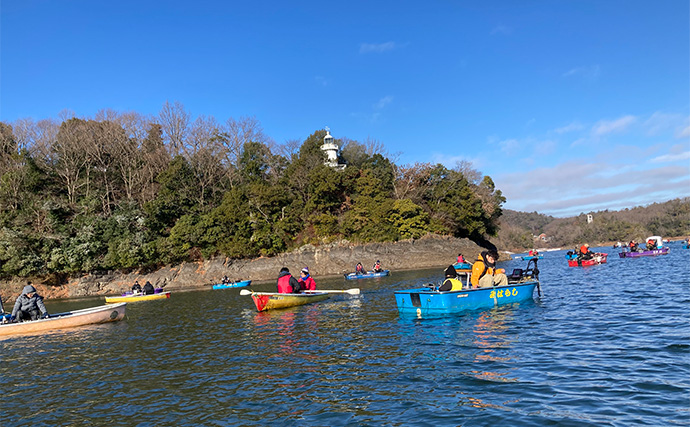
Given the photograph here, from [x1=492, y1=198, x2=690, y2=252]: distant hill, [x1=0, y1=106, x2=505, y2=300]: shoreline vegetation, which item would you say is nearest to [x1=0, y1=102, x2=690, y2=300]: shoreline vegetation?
[x1=0, y1=106, x2=505, y2=300]: shoreline vegetation

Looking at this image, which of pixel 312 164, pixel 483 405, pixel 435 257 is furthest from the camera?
pixel 312 164

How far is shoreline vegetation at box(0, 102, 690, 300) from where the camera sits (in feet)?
139

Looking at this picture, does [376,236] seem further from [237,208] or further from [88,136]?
[88,136]

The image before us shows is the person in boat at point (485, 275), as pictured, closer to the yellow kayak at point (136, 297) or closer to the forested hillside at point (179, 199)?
the yellow kayak at point (136, 297)

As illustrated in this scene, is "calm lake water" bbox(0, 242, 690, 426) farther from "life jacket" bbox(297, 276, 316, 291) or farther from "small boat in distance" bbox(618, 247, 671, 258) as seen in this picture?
"small boat in distance" bbox(618, 247, 671, 258)

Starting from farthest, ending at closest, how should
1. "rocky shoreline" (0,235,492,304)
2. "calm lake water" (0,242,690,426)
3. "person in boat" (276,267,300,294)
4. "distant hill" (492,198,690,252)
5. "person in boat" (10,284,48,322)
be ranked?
"distant hill" (492,198,690,252) < "rocky shoreline" (0,235,492,304) < "person in boat" (276,267,300,294) < "person in boat" (10,284,48,322) < "calm lake water" (0,242,690,426)

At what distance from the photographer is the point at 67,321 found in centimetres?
1800

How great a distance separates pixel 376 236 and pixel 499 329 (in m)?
36.0

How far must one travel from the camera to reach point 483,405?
6453 millimetres

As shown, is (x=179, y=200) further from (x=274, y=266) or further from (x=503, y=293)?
Answer: (x=503, y=293)

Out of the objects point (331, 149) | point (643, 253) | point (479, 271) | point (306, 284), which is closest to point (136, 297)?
point (306, 284)

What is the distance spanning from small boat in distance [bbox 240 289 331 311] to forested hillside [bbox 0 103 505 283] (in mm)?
25965

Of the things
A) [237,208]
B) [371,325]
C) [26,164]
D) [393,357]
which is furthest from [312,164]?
[393,357]

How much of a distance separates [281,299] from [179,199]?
3392cm
